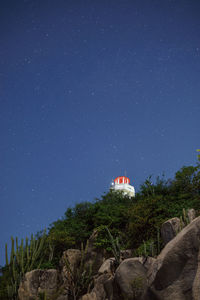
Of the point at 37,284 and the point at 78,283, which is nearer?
the point at 78,283

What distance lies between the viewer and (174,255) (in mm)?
6246

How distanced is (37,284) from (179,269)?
9.32 m

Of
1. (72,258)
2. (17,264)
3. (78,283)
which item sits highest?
(72,258)

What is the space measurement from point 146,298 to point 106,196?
14172 millimetres

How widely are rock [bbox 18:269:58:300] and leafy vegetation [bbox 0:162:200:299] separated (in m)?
0.50

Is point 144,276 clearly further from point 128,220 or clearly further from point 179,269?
point 128,220

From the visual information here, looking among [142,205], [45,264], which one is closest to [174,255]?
[142,205]

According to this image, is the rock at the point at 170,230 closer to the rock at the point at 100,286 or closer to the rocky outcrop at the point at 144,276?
the rocky outcrop at the point at 144,276

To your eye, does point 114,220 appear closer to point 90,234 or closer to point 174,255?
point 90,234

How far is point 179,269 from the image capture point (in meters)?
6.12

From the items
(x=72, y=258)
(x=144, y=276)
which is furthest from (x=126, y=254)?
(x=144, y=276)

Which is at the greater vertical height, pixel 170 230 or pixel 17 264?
pixel 170 230

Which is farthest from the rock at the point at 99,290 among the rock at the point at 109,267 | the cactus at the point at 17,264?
the cactus at the point at 17,264

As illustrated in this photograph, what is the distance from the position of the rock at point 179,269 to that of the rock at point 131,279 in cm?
206
